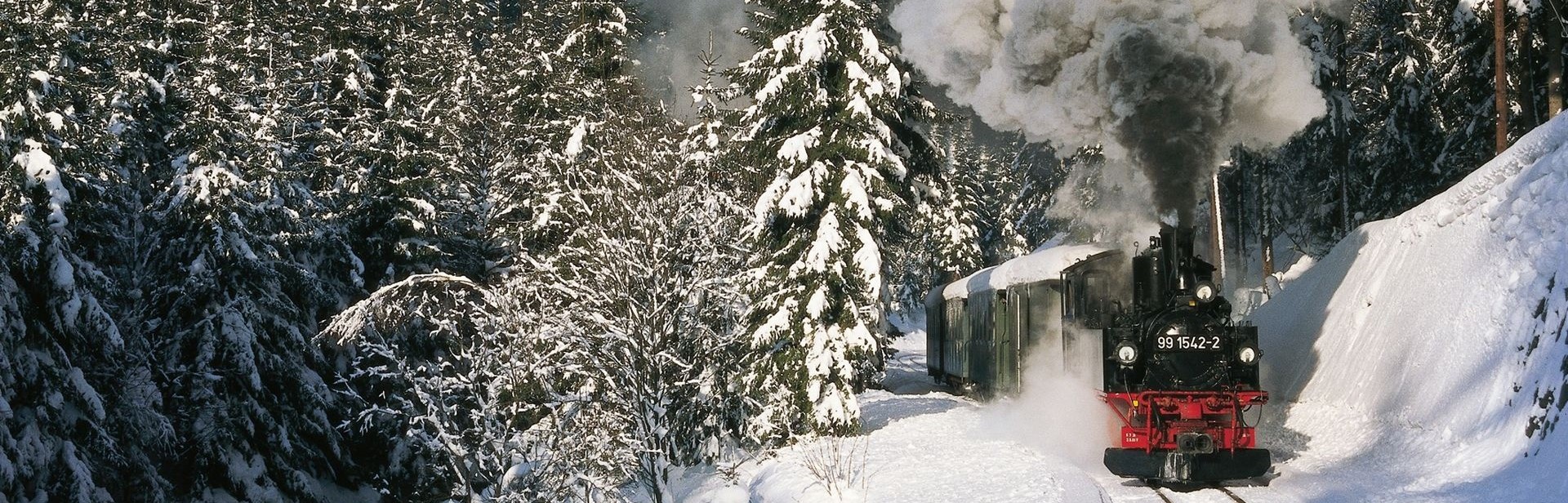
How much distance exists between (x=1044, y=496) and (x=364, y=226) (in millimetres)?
17833

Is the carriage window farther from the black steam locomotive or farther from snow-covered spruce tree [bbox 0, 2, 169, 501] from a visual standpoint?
snow-covered spruce tree [bbox 0, 2, 169, 501]

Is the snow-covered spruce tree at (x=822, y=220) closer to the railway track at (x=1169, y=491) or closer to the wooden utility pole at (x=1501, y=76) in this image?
the railway track at (x=1169, y=491)

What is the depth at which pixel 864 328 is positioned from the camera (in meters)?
17.7

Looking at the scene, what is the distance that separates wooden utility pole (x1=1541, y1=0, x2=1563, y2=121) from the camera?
22.4 m

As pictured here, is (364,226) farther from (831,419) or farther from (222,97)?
(831,419)

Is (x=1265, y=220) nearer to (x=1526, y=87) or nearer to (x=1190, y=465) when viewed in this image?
(x=1526, y=87)

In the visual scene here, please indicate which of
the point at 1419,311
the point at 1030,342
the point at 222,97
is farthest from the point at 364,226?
the point at 1419,311

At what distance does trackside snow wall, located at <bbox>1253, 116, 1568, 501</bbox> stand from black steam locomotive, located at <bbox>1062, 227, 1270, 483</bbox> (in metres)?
1.05

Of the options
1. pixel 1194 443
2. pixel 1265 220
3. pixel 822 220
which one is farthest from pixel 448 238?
pixel 1265 220

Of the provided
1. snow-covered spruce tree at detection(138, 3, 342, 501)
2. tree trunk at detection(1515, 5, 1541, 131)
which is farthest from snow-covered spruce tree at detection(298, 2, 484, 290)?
tree trunk at detection(1515, 5, 1541, 131)

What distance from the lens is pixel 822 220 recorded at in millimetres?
17766

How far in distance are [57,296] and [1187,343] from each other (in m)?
16.2

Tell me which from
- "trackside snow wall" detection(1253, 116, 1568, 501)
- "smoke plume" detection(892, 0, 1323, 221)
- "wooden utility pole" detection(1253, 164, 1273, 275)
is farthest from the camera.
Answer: "wooden utility pole" detection(1253, 164, 1273, 275)

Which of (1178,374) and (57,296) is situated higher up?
(57,296)
